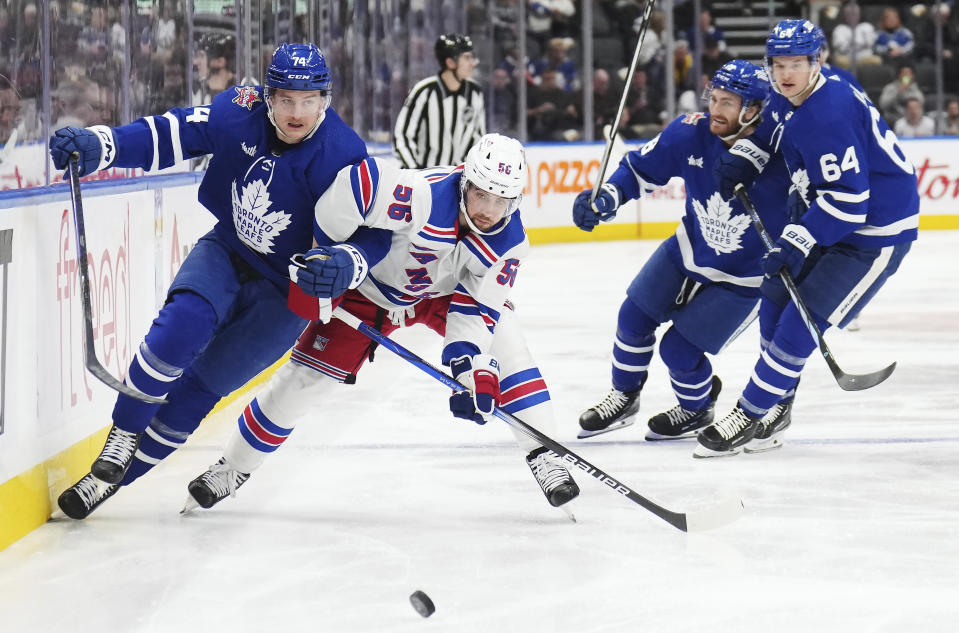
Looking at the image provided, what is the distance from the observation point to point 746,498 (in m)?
3.05

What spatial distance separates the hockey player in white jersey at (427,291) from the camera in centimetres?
262

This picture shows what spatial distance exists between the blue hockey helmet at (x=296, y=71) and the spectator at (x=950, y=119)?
8.24m

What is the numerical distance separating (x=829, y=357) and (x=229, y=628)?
6.30ft

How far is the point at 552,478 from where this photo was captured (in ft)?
9.21

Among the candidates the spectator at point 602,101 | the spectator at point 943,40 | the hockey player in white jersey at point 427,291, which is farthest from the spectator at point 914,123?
the hockey player in white jersey at point 427,291

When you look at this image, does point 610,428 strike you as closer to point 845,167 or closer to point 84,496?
point 845,167

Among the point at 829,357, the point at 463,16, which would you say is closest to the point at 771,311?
the point at 829,357

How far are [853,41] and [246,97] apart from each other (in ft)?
28.3

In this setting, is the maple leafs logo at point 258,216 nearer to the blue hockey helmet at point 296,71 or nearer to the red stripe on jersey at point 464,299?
the blue hockey helmet at point 296,71

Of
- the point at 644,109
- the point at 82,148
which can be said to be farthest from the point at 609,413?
the point at 644,109

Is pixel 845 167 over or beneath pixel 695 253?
over

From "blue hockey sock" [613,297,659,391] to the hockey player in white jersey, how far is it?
0.74m

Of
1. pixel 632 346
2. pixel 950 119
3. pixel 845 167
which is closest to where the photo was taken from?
pixel 845 167

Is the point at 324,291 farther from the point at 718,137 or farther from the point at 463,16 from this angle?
the point at 463,16
